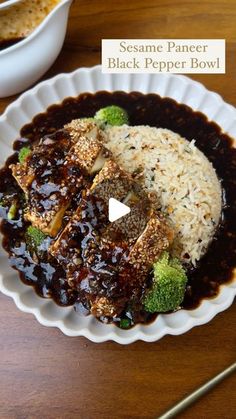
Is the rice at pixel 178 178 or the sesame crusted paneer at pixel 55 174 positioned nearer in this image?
the sesame crusted paneer at pixel 55 174

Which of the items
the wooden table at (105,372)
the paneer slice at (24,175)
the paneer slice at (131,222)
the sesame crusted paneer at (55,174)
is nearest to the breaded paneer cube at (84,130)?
the sesame crusted paneer at (55,174)

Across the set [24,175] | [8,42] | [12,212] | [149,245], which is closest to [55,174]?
[24,175]

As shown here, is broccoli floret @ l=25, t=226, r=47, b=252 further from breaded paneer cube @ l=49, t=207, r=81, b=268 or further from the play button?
the play button

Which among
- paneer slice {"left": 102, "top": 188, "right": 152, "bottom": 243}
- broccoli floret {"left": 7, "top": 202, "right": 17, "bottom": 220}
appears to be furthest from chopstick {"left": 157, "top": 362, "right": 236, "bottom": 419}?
broccoli floret {"left": 7, "top": 202, "right": 17, "bottom": 220}

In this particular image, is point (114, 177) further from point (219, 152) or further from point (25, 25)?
point (25, 25)

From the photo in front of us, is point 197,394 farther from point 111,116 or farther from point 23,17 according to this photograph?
point 23,17

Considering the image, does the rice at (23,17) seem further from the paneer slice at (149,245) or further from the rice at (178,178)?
the paneer slice at (149,245)
